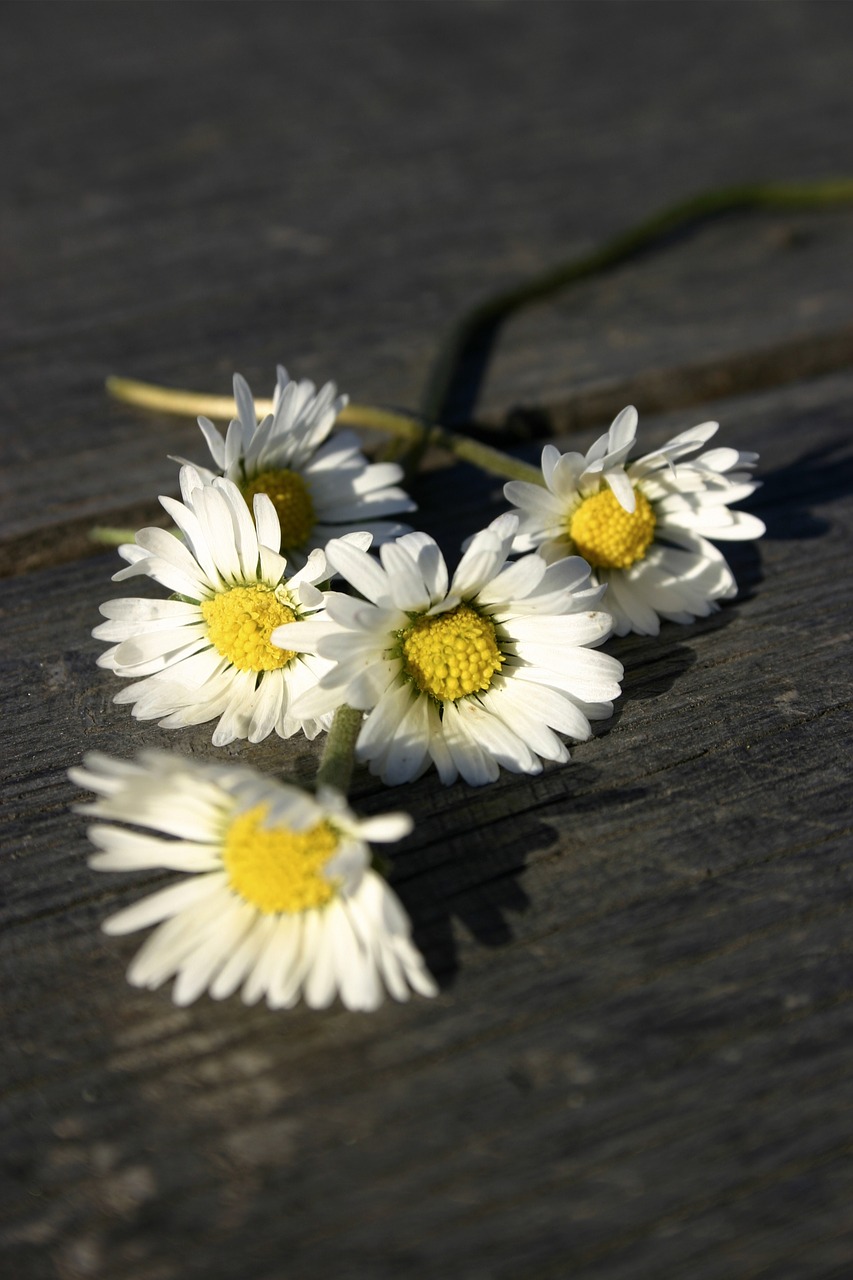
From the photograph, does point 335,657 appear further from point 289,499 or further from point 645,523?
point 645,523

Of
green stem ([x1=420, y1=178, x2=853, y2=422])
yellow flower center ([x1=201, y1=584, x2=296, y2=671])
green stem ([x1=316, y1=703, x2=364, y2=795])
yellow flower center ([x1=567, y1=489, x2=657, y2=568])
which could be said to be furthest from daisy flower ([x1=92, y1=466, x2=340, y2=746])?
green stem ([x1=420, y1=178, x2=853, y2=422])

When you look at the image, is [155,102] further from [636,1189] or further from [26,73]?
[636,1189]

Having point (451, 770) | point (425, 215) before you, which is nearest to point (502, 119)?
point (425, 215)

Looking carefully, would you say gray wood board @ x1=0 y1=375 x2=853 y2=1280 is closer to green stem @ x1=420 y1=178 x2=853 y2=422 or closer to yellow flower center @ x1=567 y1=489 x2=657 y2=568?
yellow flower center @ x1=567 y1=489 x2=657 y2=568

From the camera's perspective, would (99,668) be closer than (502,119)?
Yes

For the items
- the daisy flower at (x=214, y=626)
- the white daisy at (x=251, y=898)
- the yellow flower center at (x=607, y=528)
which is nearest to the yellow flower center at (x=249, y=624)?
the daisy flower at (x=214, y=626)

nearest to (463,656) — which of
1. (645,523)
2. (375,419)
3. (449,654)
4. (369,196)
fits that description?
(449,654)

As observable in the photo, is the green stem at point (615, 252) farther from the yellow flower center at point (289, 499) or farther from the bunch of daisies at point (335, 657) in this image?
the bunch of daisies at point (335, 657)
